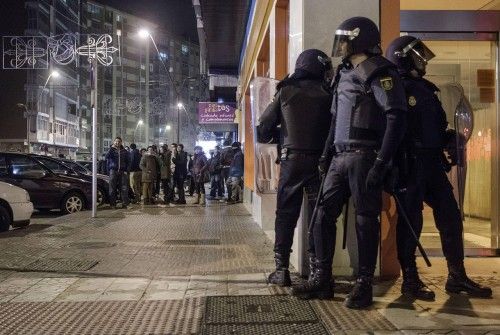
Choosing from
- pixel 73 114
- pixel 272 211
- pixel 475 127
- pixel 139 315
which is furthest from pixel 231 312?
pixel 73 114

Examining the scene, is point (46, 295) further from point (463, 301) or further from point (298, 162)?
point (463, 301)

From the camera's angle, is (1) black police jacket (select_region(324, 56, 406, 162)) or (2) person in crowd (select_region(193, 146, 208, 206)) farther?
(2) person in crowd (select_region(193, 146, 208, 206))

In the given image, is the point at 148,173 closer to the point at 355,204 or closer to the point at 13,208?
the point at 13,208

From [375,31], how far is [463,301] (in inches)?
93.9

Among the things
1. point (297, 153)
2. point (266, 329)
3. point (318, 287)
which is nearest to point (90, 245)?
point (297, 153)

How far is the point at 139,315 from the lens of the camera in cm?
454

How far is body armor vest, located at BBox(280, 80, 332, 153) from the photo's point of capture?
5.12 metres

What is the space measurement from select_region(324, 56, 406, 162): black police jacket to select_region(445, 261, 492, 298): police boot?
1411 mm

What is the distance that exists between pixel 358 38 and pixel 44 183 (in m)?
11.5

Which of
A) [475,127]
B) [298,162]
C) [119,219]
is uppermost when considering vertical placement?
[475,127]

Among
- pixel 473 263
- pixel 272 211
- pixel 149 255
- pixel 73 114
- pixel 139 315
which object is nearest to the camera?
pixel 139 315

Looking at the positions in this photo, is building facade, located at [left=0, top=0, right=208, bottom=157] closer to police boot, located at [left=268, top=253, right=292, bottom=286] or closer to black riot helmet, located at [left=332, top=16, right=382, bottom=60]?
police boot, located at [left=268, top=253, right=292, bottom=286]

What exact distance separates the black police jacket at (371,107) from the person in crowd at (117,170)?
1163 cm

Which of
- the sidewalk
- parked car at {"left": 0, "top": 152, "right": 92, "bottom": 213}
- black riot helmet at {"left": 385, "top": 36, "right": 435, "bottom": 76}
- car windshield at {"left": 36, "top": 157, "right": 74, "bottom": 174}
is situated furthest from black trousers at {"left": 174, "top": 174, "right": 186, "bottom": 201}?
black riot helmet at {"left": 385, "top": 36, "right": 435, "bottom": 76}
